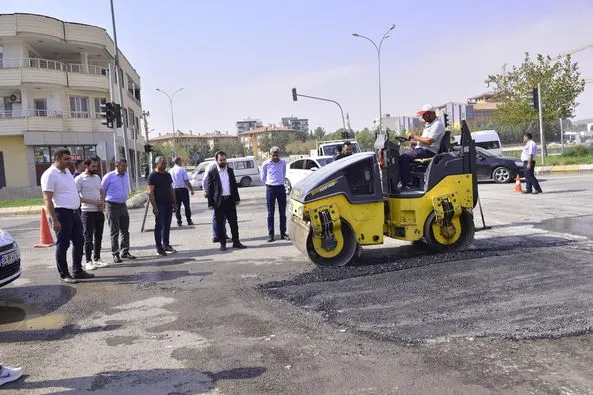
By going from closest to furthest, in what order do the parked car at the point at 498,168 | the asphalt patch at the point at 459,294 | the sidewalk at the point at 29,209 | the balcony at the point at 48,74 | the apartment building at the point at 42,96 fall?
1. the asphalt patch at the point at 459,294
2. the parked car at the point at 498,168
3. the sidewalk at the point at 29,209
4. the balcony at the point at 48,74
5. the apartment building at the point at 42,96

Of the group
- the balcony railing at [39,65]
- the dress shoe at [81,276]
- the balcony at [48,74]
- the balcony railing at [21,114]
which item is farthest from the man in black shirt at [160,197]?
the balcony railing at [39,65]

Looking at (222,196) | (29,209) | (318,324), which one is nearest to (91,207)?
(222,196)

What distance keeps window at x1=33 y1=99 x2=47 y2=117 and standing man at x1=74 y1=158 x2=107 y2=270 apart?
106 ft

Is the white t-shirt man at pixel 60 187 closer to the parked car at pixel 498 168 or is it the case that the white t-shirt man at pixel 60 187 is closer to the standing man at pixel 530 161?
the standing man at pixel 530 161

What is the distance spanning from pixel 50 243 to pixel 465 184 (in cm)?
817

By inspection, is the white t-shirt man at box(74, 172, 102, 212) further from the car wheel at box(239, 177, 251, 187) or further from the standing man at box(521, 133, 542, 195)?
the car wheel at box(239, 177, 251, 187)

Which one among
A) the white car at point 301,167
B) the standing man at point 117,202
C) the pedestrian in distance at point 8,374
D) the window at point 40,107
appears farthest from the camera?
the window at point 40,107

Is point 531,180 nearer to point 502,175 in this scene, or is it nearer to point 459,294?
point 502,175

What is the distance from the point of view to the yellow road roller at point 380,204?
739 centimetres

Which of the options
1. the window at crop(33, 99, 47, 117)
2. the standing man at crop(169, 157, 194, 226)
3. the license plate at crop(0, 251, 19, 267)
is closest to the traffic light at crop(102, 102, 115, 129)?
the standing man at crop(169, 157, 194, 226)

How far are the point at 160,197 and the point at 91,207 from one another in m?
1.32

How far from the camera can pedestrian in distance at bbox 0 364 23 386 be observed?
4.16 meters

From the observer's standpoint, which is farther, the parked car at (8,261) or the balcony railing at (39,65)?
the balcony railing at (39,65)

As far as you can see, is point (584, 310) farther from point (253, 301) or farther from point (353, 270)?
point (253, 301)
